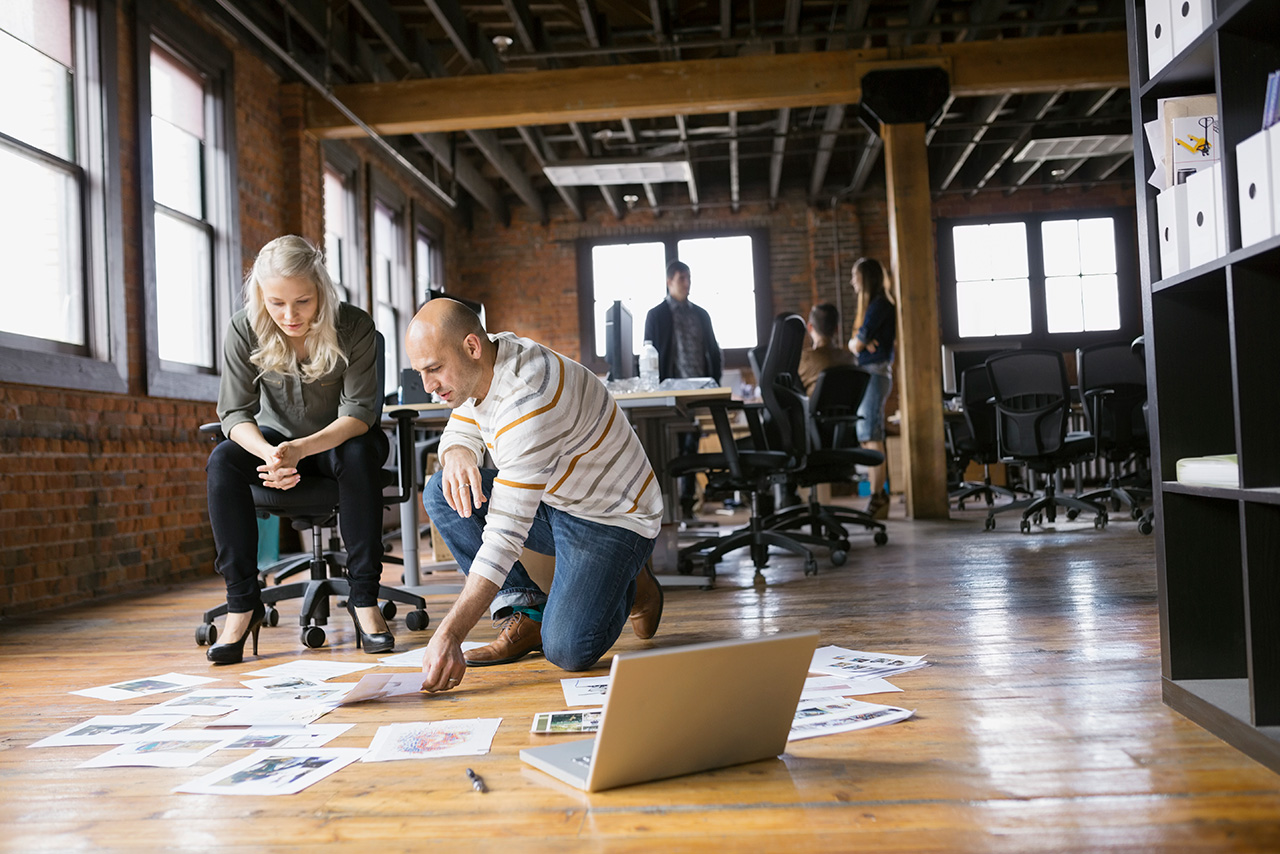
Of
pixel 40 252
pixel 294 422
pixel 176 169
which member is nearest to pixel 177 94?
pixel 176 169

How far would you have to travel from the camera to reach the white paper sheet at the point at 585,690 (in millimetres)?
2078

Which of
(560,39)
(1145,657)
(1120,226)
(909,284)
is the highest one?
(560,39)

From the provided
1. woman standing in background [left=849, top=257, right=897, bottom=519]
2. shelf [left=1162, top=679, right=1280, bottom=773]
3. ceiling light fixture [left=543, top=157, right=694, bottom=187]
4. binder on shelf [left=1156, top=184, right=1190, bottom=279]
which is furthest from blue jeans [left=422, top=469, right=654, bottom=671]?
ceiling light fixture [left=543, top=157, right=694, bottom=187]

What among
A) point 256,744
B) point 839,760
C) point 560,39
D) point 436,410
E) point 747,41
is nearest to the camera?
point 839,760

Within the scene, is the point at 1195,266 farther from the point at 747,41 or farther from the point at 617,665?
the point at 747,41

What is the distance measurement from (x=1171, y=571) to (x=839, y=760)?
0.77 meters

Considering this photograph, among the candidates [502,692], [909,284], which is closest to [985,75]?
[909,284]

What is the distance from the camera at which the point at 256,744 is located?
71.9 inches

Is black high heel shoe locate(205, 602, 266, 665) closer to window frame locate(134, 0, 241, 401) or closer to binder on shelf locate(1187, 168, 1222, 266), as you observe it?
binder on shelf locate(1187, 168, 1222, 266)

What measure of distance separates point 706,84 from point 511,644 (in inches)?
205

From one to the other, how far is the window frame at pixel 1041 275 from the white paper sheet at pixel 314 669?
9171 mm

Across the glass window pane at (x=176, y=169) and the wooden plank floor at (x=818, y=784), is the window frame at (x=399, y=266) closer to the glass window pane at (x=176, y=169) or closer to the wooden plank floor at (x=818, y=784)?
the glass window pane at (x=176, y=169)

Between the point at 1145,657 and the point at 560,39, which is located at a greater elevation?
the point at 560,39

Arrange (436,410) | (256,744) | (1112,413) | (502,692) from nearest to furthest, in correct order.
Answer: (256,744)
(502,692)
(436,410)
(1112,413)
